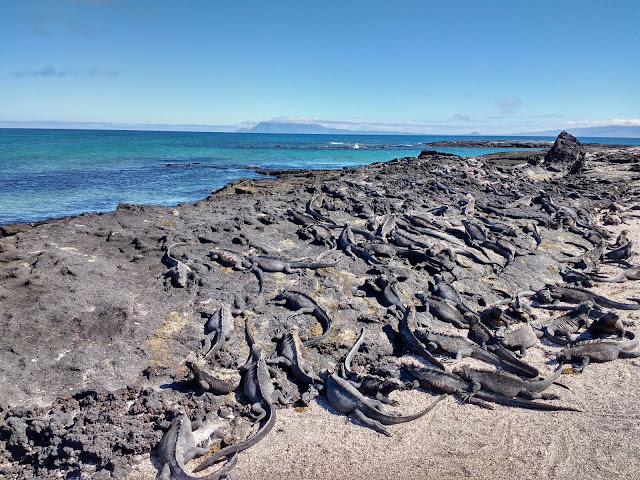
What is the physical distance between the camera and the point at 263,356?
22.6 ft

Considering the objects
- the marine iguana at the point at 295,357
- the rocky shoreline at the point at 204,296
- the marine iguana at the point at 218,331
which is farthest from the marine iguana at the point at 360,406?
the marine iguana at the point at 218,331

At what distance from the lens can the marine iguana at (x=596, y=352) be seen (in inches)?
295

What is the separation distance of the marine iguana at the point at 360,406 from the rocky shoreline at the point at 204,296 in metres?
0.14

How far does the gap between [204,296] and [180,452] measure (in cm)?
395

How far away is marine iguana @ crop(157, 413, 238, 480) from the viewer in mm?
4812

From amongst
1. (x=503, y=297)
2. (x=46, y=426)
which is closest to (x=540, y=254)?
(x=503, y=297)

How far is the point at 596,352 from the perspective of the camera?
298 inches

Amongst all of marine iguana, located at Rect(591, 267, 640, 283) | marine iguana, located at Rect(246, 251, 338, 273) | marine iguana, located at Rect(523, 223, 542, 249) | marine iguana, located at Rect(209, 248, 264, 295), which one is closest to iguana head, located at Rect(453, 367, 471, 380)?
marine iguana, located at Rect(246, 251, 338, 273)

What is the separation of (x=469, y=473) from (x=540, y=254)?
9864 mm

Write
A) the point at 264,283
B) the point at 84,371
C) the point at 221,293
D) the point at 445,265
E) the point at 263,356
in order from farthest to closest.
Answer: the point at 445,265 < the point at 264,283 < the point at 221,293 < the point at 263,356 < the point at 84,371

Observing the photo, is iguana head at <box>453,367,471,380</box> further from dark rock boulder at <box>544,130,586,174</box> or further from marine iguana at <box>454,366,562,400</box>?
dark rock boulder at <box>544,130,586,174</box>

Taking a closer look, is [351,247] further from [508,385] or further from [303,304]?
[508,385]

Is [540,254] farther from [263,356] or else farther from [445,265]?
[263,356]

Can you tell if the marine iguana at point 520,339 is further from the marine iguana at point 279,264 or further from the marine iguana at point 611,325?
the marine iguana at point 279,264
